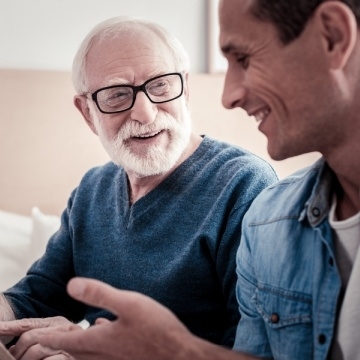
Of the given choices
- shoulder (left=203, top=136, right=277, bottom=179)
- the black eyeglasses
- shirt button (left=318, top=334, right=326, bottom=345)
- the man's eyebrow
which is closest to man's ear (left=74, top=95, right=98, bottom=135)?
the black eyeglasses

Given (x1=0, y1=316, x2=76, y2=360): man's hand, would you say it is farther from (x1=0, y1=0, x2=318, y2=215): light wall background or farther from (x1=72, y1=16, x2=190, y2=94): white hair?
(x1=0, y1=0, x2=318, y2=215): light wall background

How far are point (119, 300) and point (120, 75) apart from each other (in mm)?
757

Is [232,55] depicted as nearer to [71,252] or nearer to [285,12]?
[285,12]

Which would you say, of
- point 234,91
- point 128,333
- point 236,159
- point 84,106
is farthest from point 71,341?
point 84,106

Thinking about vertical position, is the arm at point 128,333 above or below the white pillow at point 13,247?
above

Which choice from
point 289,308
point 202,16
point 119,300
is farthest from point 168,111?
point 202,16

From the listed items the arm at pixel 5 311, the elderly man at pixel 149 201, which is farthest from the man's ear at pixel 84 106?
the arm at pixel 5 311

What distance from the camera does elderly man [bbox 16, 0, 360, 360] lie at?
2.90 feet

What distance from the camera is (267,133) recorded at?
3.31 feet

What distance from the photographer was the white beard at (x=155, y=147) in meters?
1.46

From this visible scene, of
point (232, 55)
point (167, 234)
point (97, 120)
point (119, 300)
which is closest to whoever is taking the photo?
point (119, 300)

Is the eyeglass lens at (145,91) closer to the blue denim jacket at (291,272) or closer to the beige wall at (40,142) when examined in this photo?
the blue denim jacket at (291,272)

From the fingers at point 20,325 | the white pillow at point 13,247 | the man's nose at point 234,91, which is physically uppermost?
the man's nose at point 234,91

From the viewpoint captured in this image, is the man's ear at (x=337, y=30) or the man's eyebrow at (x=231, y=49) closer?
the man's ear at (x=337, y=30)
